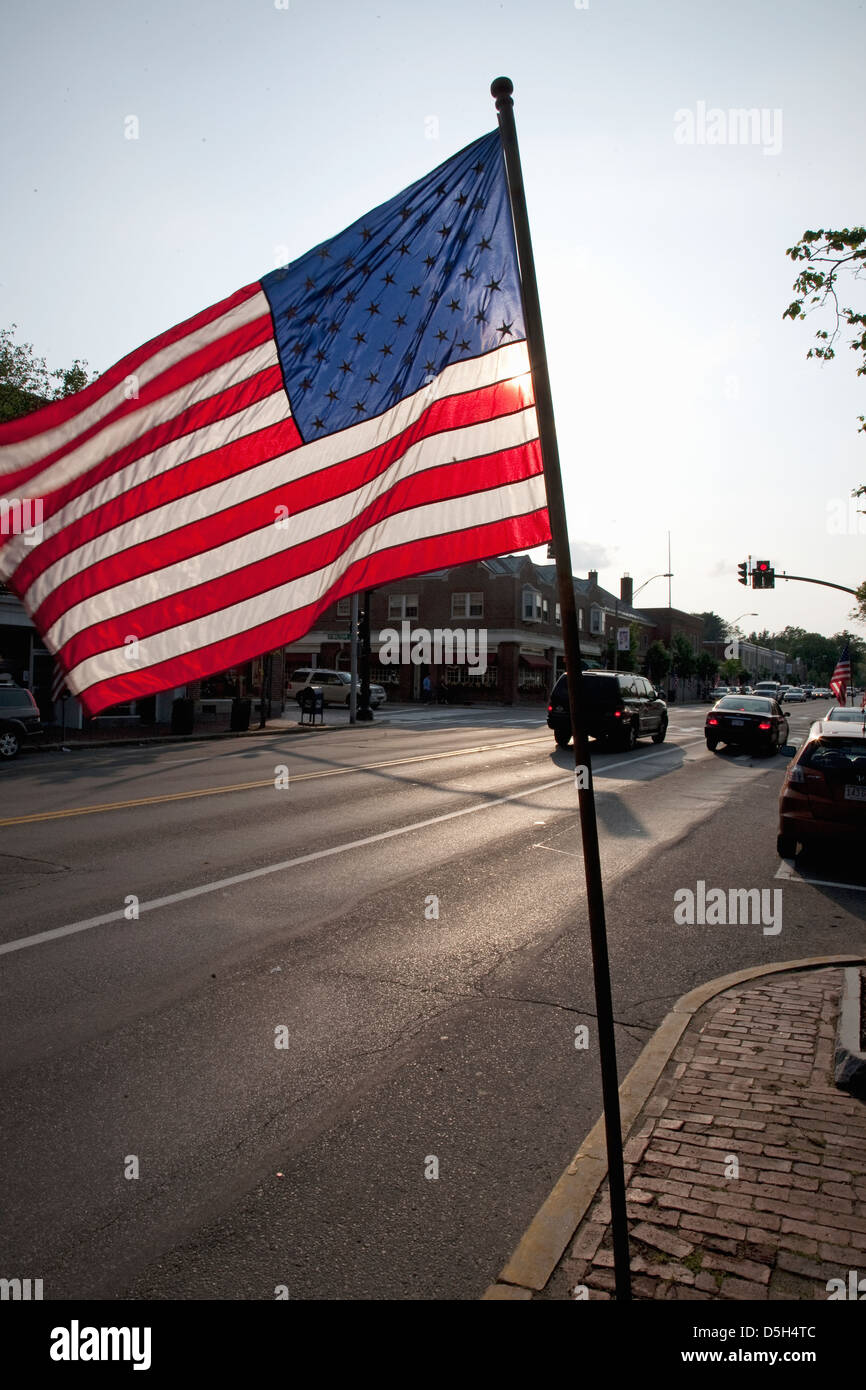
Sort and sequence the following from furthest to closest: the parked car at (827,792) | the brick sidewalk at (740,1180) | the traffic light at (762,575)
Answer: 1. the traffic light at (762,575)
2. the parked car at (827,792)
3. the brick sidewalk at (740,1180)

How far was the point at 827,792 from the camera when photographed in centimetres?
995

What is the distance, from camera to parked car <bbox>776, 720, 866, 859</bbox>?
9.83 metres

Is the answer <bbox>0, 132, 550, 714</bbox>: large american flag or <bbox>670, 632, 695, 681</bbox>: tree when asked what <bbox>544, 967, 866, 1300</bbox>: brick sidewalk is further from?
<bbox>670, 632, 695, 681</bbox>: tree

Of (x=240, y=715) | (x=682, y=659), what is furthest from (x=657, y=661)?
(x=240, y=715)

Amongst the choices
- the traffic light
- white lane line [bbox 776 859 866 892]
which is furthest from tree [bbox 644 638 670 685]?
white lane line [bbox 776 859 866 892]

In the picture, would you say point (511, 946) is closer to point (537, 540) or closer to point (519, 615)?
point (537, 540)

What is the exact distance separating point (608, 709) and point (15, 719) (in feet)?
43.9

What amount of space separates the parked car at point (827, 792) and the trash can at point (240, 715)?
67.2ft

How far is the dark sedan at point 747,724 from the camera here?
2330 centimetres

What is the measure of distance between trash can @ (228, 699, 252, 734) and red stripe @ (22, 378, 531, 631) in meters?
24.8

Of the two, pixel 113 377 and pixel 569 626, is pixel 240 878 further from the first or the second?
pixel 569 626

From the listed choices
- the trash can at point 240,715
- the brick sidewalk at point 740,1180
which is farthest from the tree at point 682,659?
the brick sidewalk at point 740,1180

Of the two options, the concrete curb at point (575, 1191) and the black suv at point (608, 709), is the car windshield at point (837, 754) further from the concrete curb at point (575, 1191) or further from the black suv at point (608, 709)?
the black suv at point (608, 709)
